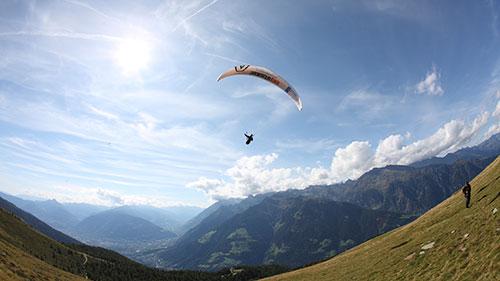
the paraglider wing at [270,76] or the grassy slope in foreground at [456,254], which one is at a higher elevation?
the paraglider wing at [270,76]

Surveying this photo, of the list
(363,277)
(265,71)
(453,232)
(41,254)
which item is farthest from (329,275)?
(41,254)

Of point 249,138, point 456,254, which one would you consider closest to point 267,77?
point 249,138

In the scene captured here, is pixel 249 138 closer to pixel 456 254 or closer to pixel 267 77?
pixel 267 77

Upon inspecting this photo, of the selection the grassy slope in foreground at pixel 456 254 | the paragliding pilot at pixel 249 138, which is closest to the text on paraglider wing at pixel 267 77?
the paragliding pilot at pixel 249 138

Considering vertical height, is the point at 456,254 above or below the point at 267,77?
below

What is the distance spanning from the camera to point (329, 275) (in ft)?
173

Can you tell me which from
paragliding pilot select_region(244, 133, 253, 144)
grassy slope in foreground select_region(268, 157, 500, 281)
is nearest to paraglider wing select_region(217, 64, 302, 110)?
paragliding pilot select_region(244, 133, 253, 144)

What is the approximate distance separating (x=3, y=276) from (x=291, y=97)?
43121mm

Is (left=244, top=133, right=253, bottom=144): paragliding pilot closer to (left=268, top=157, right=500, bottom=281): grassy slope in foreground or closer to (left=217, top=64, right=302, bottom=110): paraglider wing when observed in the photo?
(left=217, top=64, right=302, bottom=110): paraglider wing

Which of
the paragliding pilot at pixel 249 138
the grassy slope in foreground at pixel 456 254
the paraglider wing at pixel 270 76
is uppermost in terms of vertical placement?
the paraglider wing at pixel 270 76

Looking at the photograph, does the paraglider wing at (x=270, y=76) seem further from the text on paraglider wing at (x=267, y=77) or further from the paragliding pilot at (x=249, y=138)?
the paragliding pilot at (x=249, y=138)

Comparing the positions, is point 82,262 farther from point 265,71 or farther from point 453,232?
point 453,232

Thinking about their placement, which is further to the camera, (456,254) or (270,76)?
(270,76)

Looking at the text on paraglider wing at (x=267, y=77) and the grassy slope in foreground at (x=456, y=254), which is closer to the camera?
the grassy slope in foreground at (x=456, y=254)
